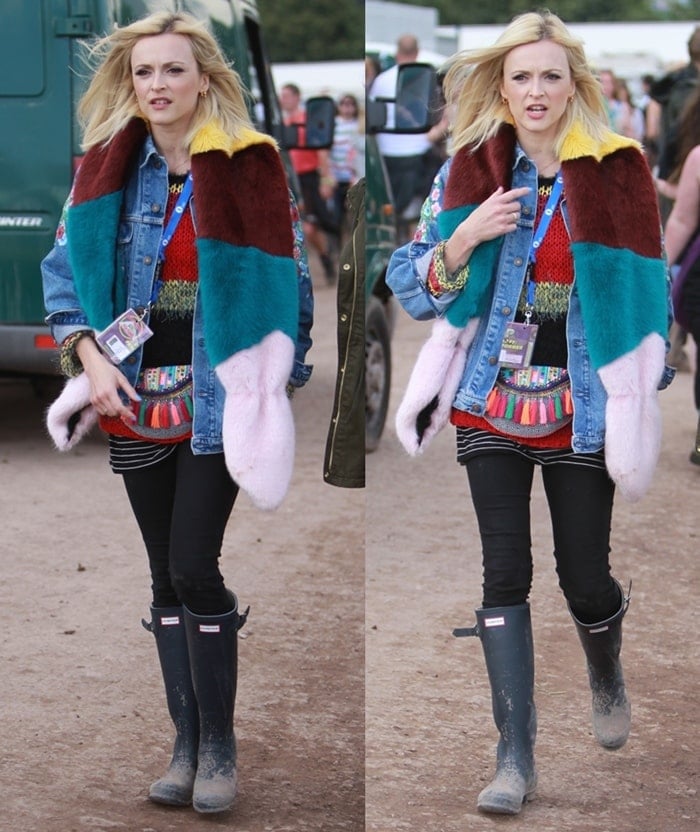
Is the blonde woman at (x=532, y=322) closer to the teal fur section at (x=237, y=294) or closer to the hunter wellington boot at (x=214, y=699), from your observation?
the teal fur section at (x=237, y=294)

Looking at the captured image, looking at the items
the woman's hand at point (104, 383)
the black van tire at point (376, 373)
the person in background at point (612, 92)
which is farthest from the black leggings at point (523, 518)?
the person in background at point (612, 92)

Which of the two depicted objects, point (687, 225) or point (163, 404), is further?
point (687, 225)

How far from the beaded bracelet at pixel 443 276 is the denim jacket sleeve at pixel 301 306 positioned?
0.30 m

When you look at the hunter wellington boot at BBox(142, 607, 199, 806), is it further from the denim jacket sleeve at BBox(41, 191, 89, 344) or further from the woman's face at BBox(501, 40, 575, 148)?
the woman's face at BBox(501, 40, 575, 148)

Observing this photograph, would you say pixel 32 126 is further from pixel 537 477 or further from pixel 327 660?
pixel 327 660

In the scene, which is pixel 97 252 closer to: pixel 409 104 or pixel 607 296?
pixel 607 296

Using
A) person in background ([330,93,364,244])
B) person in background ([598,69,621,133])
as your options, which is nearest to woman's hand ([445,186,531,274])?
person in background ([598,69,621,133])

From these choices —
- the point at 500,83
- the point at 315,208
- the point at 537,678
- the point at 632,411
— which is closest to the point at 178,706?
the point at 632,411

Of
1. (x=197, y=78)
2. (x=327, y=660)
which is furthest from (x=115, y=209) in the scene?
(x=327, y=660)

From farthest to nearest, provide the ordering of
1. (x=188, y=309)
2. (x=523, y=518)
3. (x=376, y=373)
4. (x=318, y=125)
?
(x=318, y=125) < (x=376, y=373) < (x=523, y=518) < (x=188, y=309)

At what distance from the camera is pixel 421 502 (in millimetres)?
7211

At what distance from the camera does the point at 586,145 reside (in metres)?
3.56

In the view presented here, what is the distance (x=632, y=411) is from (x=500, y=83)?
0.88 metres

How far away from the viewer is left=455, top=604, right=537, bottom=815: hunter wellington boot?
363 centimetres
